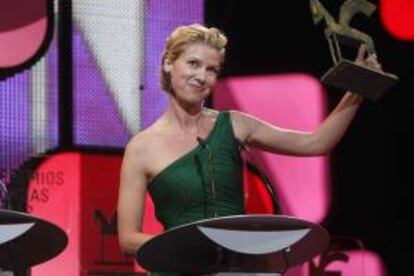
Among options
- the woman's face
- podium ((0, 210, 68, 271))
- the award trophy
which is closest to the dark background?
the award trophy

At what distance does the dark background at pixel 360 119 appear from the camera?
3.86 m

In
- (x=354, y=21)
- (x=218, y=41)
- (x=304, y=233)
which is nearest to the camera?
(x=304, y=233)

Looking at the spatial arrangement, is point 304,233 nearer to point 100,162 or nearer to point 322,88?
point 100,162

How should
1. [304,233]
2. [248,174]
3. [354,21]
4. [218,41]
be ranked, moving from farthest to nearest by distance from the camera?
[354,21] < [248,174] < [218,41] < [304,233]

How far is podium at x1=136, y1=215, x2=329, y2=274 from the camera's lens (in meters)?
1.68

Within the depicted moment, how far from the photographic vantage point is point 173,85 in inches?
86.7

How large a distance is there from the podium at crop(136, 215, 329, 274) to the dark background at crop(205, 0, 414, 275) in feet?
6.80

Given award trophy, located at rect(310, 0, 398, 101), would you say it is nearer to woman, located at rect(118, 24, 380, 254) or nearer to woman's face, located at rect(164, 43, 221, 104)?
woman, located at rect(118, 24, 380, 254)

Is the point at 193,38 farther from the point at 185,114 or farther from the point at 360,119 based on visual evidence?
the point at 360,119

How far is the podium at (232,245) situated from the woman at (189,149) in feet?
0.92

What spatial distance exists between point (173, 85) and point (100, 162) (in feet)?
4.12

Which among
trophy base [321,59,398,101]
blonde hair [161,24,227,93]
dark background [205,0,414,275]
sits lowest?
dark background [205,0,414,275]

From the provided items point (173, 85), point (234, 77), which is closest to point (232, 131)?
point (173, 85)

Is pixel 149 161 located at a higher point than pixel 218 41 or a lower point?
lower
